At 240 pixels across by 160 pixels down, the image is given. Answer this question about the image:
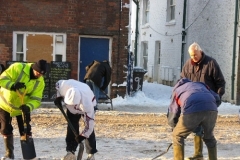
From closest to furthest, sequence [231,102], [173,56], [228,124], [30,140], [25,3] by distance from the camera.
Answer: [30,140] < [228,124] < [25,3] < [231,102] < [173,56]

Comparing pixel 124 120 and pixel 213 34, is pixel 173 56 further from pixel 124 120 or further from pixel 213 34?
pixel 124 120

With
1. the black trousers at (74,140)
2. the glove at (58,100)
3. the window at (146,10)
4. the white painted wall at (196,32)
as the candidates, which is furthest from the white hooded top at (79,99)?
the window at (146,10)

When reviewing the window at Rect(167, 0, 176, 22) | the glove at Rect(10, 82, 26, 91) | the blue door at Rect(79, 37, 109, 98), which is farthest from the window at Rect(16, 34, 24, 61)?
the window at Rect(167, 0, 176, 22)

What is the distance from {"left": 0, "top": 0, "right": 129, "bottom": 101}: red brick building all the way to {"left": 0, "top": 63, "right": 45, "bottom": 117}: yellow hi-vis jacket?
25.9 ft

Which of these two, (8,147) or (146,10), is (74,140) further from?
(146,10)

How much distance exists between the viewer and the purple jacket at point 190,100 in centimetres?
621

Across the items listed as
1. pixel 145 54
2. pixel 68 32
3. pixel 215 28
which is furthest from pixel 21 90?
pixel 145 54

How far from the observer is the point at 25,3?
1473cm

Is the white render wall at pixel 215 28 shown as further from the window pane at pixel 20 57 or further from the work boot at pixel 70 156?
the work boot at pixel 70 156

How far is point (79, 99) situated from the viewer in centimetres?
640

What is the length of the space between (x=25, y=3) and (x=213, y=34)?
303 inches

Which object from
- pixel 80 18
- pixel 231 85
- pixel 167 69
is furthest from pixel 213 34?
pixel 80 18

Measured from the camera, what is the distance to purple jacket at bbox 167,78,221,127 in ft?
20.4

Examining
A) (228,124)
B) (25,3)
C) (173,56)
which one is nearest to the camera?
(228,124)
